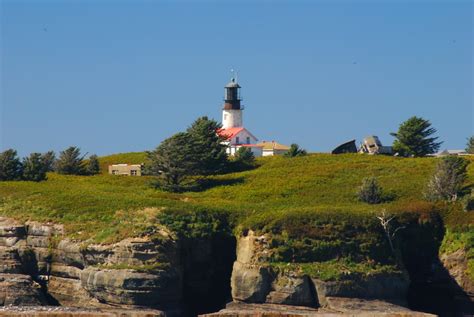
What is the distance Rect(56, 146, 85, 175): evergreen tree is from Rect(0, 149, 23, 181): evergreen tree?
8.13 m

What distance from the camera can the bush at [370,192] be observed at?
101125mm

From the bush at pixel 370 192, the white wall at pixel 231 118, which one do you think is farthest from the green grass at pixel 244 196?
the white wall at pixel 231 118

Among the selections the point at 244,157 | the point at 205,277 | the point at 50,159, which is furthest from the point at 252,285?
the point at 50,159

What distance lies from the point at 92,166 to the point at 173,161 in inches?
645

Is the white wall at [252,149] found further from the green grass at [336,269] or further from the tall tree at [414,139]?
the green grass at [336,269]

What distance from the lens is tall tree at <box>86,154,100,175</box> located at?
126m

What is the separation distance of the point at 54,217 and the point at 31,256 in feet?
10.7

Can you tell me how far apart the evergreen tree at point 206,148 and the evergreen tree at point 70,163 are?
995 centimetres

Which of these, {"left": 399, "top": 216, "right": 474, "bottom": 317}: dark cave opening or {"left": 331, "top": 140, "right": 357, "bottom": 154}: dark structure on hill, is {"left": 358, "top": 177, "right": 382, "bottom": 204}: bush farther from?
{"left": 331, "top": 140, "right": 357, "bottom": 154}: dark structure on hill

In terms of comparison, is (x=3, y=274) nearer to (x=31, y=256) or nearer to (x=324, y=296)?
(x=31, y=256)

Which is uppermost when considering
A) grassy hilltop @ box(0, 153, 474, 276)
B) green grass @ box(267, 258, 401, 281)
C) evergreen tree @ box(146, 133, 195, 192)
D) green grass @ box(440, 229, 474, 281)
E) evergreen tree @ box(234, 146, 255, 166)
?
evergreen tree @ box(234, 146, 255, 166)

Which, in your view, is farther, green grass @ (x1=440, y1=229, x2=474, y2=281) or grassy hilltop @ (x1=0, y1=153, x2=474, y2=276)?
green grass @ (x1=440, y1=229, x2=474, y2=281)

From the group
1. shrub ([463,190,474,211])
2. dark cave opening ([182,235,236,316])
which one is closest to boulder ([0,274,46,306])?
→ dark cave opening ([182,235,236,316])

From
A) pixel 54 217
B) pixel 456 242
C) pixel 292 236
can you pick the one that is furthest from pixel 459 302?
pixel 54 217
